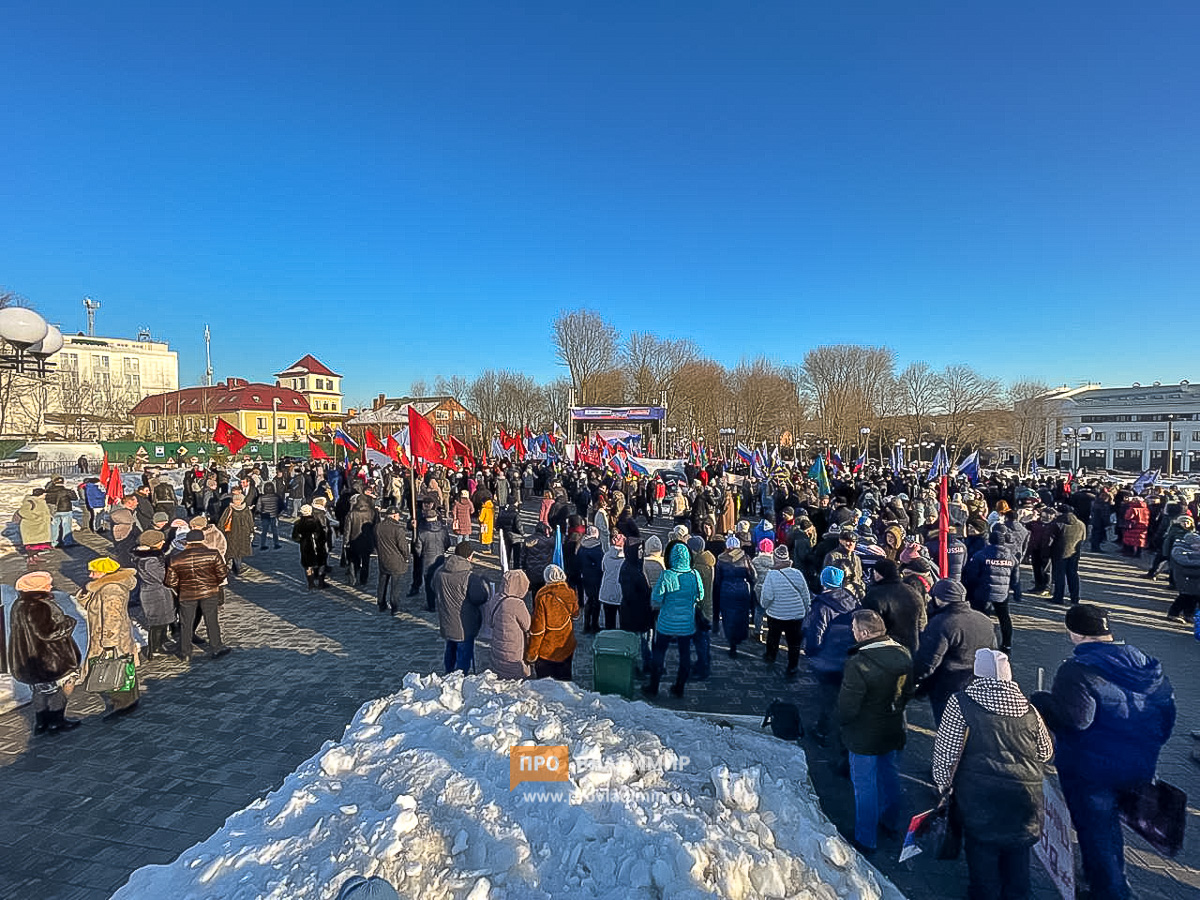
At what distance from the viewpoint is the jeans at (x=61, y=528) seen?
15180 millimetres

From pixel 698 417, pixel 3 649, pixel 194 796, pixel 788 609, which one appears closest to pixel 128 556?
pixel 3 649

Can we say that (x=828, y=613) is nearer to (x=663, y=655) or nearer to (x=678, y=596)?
(x=678, y=596)

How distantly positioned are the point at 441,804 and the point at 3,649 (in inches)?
211

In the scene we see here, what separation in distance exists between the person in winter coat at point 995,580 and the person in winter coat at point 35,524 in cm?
1752

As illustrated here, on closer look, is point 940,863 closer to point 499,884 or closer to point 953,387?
point 499,884

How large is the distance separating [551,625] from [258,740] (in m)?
2.96

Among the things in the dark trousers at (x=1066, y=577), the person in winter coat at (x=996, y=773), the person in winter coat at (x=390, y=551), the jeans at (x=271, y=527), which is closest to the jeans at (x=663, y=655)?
the person in winter coat at (x=996, y=773)

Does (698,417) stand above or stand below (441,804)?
above

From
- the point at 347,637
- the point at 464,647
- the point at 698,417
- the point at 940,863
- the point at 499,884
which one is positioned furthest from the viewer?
the point at 698,417

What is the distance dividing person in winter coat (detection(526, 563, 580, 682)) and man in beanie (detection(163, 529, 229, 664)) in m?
4.78

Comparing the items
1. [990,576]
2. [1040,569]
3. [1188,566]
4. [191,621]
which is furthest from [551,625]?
[1040,569]

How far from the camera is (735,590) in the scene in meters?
7.84

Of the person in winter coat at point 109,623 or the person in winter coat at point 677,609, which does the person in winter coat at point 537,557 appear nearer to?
the person in winter coat at point 677,609

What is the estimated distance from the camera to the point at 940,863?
409 cm
